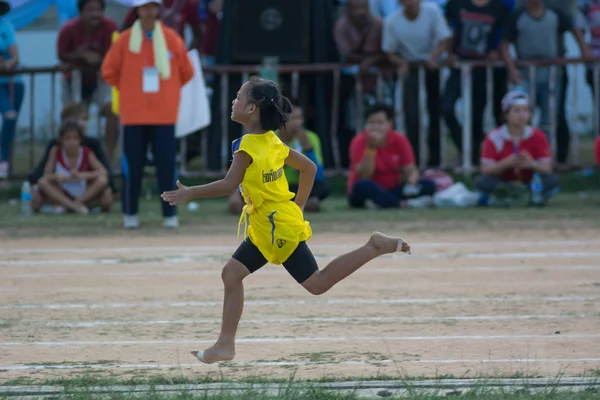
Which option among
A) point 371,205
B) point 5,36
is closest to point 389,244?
point 371,205

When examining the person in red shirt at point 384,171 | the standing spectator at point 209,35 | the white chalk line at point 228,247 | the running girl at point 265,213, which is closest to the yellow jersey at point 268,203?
the running girl at point 265,213

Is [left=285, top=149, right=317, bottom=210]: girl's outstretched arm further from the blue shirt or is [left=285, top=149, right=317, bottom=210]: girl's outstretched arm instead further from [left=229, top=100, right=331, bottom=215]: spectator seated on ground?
the blue shirt

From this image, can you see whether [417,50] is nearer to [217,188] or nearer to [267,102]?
[267,102]

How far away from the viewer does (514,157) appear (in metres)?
14.9

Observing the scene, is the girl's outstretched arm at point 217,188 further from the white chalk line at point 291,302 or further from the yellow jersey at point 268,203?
the white chalk line at point 291,302

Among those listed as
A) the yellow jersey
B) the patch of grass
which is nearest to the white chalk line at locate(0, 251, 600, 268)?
the yellow jersey

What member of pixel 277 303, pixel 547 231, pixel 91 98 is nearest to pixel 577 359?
pixel 277 303

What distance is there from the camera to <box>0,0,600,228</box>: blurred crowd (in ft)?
49.1

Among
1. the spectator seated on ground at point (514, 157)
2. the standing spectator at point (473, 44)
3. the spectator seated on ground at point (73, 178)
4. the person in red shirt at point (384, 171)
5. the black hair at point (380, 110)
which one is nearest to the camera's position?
the black hair at point (380, 110)

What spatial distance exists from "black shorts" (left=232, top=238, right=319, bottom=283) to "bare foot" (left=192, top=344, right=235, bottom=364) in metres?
0.45

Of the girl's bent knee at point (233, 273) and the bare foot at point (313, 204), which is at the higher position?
the girl's bent knee at point (233, 273)

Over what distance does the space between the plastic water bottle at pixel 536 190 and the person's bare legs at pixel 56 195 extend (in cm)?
533

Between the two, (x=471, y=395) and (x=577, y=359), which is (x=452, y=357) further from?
(x=471, y=395)

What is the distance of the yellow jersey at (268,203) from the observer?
251 inches
